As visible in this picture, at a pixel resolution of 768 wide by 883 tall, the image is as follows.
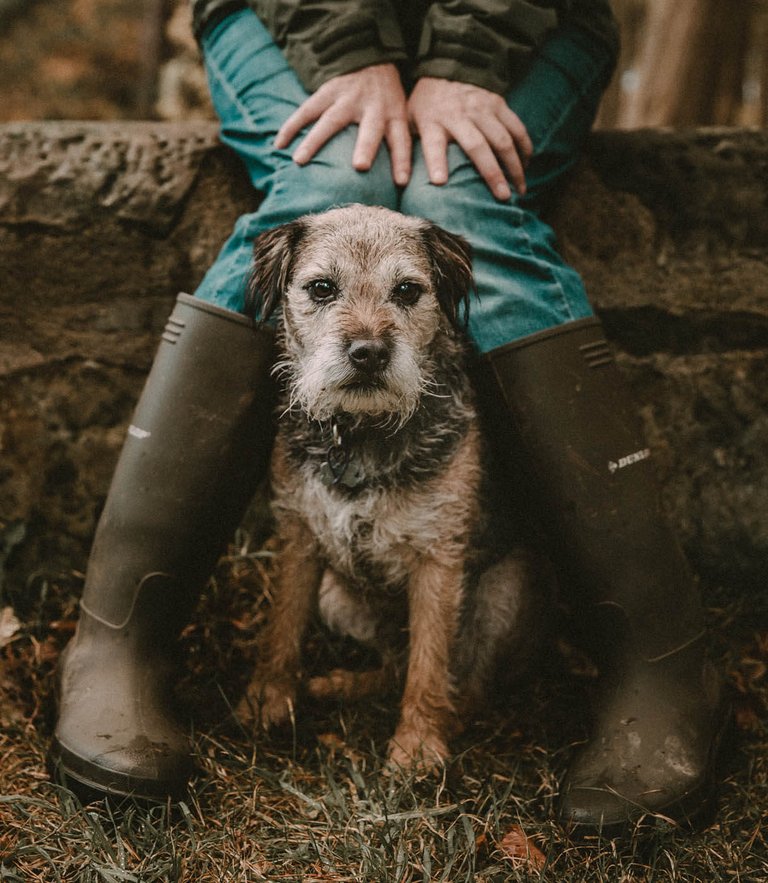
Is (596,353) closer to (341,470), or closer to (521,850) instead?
(341,470)

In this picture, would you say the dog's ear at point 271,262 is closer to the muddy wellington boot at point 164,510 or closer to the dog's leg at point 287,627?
the muddy wellington boot at point 164,510

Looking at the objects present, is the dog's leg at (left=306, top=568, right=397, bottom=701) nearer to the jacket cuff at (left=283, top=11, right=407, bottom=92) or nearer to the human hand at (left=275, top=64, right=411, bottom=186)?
the human hand at (left=275, top=64, right=411, bottom=186)

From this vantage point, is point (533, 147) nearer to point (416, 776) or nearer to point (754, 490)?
point (754, 490)

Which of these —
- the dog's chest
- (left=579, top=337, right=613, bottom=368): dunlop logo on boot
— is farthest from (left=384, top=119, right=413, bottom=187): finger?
the dog's chest

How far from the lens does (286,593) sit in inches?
94.3

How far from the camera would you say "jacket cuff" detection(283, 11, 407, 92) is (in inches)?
83.6

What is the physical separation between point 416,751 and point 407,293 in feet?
3.74

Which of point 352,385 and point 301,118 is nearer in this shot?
point 352,385

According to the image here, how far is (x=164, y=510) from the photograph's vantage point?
6.75 feet

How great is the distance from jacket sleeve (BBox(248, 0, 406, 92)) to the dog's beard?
0.76m

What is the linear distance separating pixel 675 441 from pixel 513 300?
1094mm

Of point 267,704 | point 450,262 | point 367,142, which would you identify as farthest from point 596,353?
point 267,704

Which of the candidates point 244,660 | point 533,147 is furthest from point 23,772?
point 533,147

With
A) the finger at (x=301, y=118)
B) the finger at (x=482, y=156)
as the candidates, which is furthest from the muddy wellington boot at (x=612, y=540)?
the finger at (x=301, y=118)
